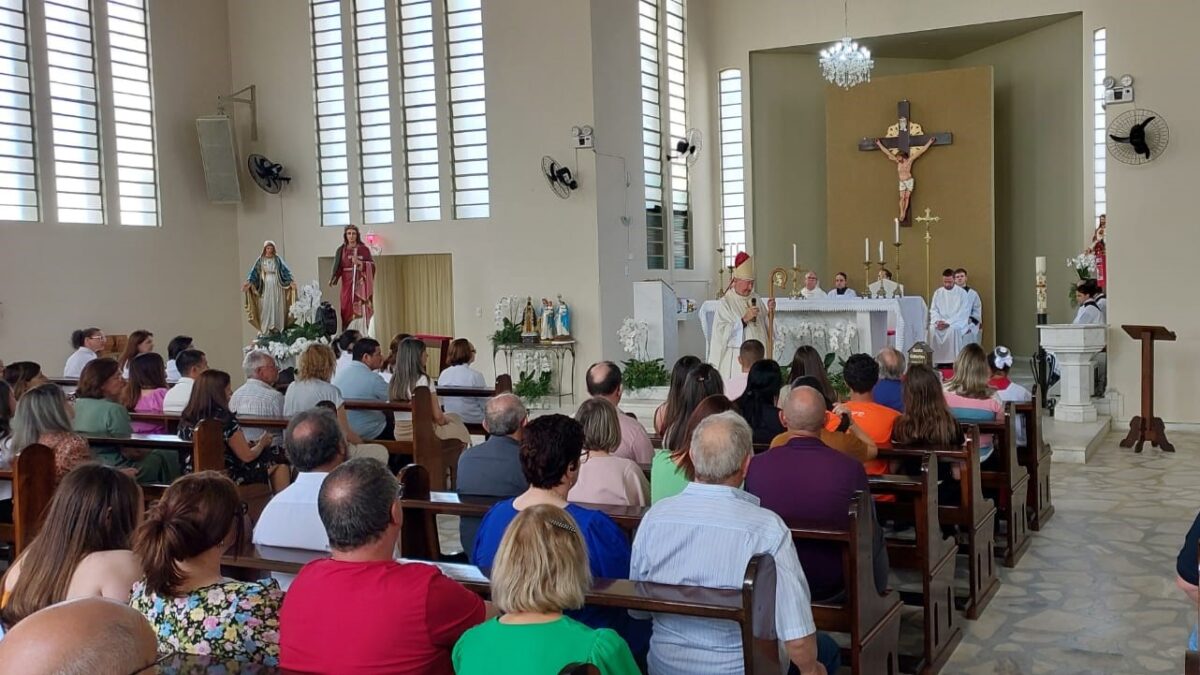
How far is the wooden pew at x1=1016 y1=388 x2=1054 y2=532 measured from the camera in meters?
6.23

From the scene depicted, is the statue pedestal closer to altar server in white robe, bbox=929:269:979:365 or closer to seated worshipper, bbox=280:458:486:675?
altar server in white robe, bbox=929:269:979:365

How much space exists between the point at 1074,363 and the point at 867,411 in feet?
18.3

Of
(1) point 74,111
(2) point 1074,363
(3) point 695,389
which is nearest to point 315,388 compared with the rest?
(3) point 695,389

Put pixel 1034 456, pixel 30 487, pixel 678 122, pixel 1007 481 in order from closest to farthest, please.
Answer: pixel 30 487 → pixel 1007 481 → pixel 1034 456 → pixel 678 122

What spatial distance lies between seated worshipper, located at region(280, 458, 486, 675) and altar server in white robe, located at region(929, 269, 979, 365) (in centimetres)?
1139

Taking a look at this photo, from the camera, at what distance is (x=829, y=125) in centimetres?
1479

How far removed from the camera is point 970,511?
4.80 m

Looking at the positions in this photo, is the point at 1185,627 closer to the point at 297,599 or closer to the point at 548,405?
the point at 297,599

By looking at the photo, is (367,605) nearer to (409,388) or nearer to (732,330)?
(409,388)

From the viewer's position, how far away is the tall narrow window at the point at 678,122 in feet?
47.8

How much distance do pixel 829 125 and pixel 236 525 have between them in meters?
13.2

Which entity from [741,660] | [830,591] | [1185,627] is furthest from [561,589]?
[1185,627]

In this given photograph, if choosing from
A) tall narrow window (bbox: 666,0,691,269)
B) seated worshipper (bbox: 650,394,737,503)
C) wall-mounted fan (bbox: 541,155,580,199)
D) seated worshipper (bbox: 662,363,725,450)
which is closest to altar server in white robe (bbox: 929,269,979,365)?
tall narrow window (bbox: 666,0,691,269)

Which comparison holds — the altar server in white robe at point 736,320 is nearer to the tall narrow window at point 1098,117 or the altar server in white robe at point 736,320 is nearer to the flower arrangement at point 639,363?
the flower arrangement at point 639,363
